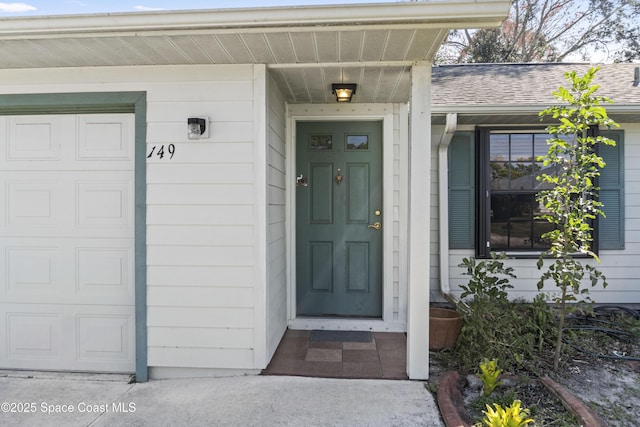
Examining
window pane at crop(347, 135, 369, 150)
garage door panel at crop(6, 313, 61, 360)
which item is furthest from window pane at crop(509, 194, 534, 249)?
garage door panel at crop(6, 313, 61, 360)

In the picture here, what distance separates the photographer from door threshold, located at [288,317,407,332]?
3541 millimetres

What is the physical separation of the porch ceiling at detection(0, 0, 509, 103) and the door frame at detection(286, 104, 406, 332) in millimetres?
798

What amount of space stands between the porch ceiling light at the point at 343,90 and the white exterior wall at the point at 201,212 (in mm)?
658

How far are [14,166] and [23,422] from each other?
165cm

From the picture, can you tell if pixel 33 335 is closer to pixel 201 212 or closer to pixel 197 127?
pixel 201 212

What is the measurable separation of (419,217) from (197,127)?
4.98 feet

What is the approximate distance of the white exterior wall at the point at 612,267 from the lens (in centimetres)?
398

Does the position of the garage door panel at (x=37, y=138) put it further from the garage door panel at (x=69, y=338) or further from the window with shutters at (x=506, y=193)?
the window with shutters at (x=506, y=193)

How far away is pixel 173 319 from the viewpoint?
2.67 metres

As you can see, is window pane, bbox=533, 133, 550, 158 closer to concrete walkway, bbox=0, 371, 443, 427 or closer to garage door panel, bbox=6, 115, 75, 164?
concrete walkway, bbox=0, 371, 443, 427

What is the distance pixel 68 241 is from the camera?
110 inches

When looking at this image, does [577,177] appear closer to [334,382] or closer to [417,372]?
[417,372]

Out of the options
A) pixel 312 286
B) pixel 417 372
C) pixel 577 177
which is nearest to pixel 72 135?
pixel 312 286

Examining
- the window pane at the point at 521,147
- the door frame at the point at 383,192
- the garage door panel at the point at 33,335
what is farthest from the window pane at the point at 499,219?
the garage door panel at the point at 33,335
